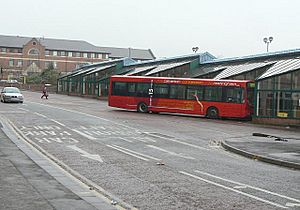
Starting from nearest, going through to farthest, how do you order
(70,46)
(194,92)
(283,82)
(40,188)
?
(40,188)
(283,82)
(194,92)
(70,46)

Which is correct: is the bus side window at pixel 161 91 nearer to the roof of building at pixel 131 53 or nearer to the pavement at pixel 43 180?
the pavement at pixel 43 180

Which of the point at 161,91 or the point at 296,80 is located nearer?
the point at 296,80

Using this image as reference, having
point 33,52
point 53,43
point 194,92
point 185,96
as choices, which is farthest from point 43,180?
point 53,43

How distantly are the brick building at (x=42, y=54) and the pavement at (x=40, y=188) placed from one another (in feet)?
410

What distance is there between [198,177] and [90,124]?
52.3 ft

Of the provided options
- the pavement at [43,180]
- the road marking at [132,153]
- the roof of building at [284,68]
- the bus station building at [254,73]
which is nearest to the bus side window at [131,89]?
the bus station building at [254,73]

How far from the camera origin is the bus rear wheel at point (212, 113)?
39.0m

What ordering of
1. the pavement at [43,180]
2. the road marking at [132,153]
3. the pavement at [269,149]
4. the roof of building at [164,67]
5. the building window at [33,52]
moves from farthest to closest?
1. the building window at [33,52]
2. the roof of building at [164,67]
3. the pavement at [269,149]
4. the road marking at [132,153]
5. the pavement at [43,180]

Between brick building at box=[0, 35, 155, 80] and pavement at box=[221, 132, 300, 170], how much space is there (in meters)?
118

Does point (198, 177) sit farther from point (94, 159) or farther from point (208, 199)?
point (94, 159)

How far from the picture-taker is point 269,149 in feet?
62.8

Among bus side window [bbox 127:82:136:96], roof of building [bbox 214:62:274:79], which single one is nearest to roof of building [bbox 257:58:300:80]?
roof of building [bbox 214:62:274:79]

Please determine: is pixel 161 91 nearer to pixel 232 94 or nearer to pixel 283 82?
pixel 232 94

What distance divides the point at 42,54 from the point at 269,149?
132m
